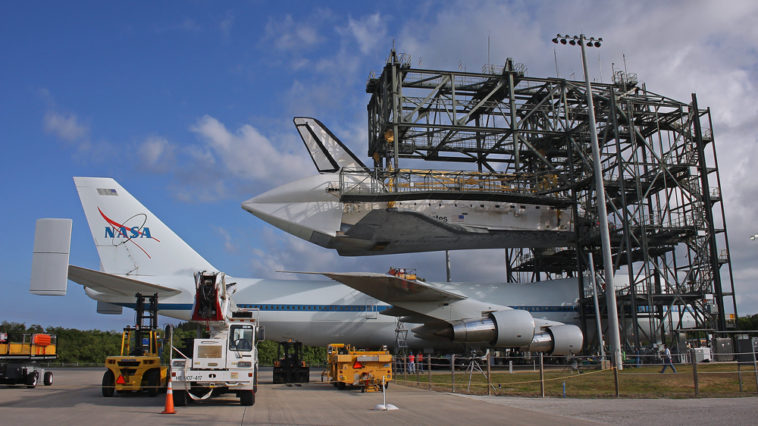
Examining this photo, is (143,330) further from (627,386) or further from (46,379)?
(627,386)

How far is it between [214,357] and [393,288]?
1110 centimetres

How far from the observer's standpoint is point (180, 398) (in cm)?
1219

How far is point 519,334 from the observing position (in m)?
22.0

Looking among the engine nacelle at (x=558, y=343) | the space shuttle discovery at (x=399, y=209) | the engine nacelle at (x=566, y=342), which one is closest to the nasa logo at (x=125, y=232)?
the space shuttle discovery at (x=399, y=209)

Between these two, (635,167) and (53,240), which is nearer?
(53,240)

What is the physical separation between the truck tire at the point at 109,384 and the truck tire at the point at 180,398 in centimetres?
300

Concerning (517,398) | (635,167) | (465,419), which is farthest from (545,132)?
(465,419)

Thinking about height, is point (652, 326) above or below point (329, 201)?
below

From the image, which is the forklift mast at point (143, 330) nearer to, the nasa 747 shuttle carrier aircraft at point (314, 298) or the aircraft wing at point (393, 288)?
the nasa 747 shuttle carrier aircraft at point (314, 298)

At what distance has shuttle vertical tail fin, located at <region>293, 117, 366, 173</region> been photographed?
2856 centimetres

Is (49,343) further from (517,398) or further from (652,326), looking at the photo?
(652,326)

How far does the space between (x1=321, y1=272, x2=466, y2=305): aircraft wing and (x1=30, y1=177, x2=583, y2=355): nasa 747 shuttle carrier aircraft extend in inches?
1.6

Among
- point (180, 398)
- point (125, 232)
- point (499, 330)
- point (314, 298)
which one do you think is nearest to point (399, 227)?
point (314, 298)

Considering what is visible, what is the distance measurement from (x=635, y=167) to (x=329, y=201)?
14.7 meters
